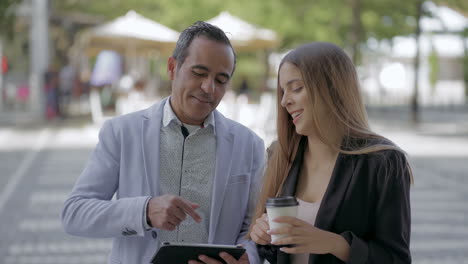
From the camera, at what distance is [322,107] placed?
2791 millimetres

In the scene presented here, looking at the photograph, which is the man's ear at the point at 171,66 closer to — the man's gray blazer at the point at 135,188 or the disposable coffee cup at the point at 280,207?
the man's gray blazer at the point at 135,188

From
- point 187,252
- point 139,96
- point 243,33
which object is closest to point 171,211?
point 187,252

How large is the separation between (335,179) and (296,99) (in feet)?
1.09

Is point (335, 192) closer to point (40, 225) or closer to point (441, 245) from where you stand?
point (441, 245)

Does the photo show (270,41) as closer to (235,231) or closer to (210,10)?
(210,10)

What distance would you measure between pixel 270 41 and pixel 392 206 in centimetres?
1919

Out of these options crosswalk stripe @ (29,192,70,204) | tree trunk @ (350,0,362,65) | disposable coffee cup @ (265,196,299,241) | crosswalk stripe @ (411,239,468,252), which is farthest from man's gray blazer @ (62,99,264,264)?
tree trunk @ (350,0,362,65)

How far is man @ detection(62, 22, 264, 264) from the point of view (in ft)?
9.86

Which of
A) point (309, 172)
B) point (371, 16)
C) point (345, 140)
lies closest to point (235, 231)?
point (309, 172)

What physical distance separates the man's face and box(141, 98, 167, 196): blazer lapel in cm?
13

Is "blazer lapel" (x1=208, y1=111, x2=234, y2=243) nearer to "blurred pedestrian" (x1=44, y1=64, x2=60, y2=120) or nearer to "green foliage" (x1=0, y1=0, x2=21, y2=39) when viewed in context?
"green foliage" (x1=0, y1=0, x2=21, y2=39)

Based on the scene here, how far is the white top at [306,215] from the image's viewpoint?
280 cm

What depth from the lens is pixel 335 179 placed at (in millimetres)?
2750

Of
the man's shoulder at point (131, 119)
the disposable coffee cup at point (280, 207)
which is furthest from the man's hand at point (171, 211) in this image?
the man's shoulder at point (131, 119)
